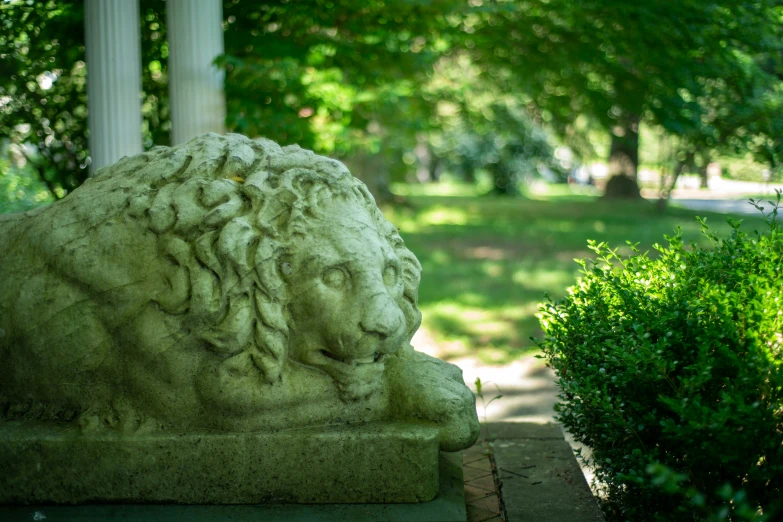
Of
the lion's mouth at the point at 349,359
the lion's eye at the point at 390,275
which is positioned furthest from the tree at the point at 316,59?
the lion's mouth at the point at 349,359

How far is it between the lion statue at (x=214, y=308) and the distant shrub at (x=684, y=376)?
498 millimetres

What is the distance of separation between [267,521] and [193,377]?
1.77 feet

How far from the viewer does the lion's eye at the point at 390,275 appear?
2633 millimetres

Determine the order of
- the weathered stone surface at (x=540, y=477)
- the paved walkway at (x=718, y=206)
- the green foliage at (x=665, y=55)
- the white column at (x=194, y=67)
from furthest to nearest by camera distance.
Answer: the paved walkway at (x=718, y=206), the green foliage at (x=665, y=55), the white column at (x=194, y=67), the weathered stone surface at (x=540, y=477)

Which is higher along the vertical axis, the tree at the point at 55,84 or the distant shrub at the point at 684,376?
the tree at the point at 55,84

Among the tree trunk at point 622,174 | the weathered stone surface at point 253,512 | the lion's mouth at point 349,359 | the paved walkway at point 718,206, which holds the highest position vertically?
the lion's mouth at point 349,359

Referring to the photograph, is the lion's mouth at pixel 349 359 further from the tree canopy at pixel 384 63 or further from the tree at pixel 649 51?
the tree at pixel 649 51

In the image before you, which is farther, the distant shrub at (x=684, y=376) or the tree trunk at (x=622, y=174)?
the tree trunk at (x=622, y=174)

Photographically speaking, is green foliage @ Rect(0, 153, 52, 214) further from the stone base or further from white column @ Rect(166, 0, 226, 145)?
the stone base

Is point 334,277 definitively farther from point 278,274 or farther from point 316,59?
point 316,59

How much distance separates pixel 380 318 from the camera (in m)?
2.44

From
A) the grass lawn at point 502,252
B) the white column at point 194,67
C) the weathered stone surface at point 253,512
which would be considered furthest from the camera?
the grass lawn at point 502,252

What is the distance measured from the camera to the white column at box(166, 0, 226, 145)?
14.9ft

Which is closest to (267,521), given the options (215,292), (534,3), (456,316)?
(215,292)
